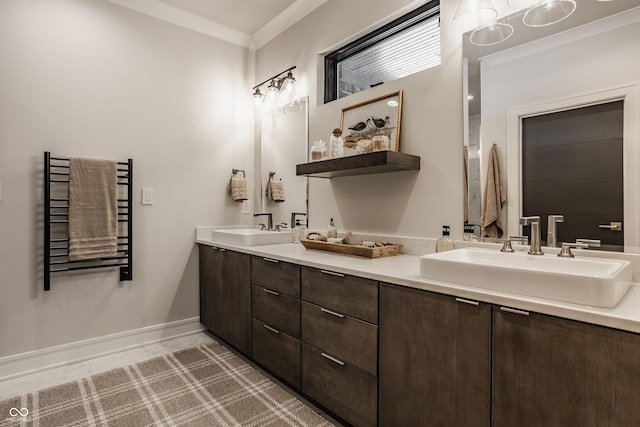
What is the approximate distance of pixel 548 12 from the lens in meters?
1.57

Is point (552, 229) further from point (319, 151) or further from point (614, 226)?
point (319, 151)

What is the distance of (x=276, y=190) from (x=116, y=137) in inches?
50.4

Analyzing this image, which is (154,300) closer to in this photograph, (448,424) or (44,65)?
(44,65)

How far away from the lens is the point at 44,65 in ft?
7.74

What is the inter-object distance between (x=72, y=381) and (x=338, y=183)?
2132mm

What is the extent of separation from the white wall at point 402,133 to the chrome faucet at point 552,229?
1.37ft

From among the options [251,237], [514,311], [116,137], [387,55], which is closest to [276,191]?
[251,237]

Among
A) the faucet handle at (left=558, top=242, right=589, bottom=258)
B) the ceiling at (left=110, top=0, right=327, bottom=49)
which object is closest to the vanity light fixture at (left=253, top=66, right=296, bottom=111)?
the ceiling at (left=110, top=0, right=327, bottom=49)

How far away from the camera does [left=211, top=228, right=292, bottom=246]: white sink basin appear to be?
2490 millimetres

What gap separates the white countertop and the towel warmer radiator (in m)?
0.99

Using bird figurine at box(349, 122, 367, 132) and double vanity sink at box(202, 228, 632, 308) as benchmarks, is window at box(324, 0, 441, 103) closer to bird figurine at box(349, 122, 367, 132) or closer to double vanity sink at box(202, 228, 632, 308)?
bird figurine at box(349, 122, 367, 132)

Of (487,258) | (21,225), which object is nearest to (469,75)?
(487,258)

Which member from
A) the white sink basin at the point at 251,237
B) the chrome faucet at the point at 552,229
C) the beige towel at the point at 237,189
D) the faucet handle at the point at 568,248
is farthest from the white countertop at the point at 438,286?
the beige towel at the point at 237,189

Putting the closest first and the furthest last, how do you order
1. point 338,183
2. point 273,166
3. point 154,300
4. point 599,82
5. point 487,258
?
point 599,82
point 487,258
point 338,183
point 154,300
point 273,166
